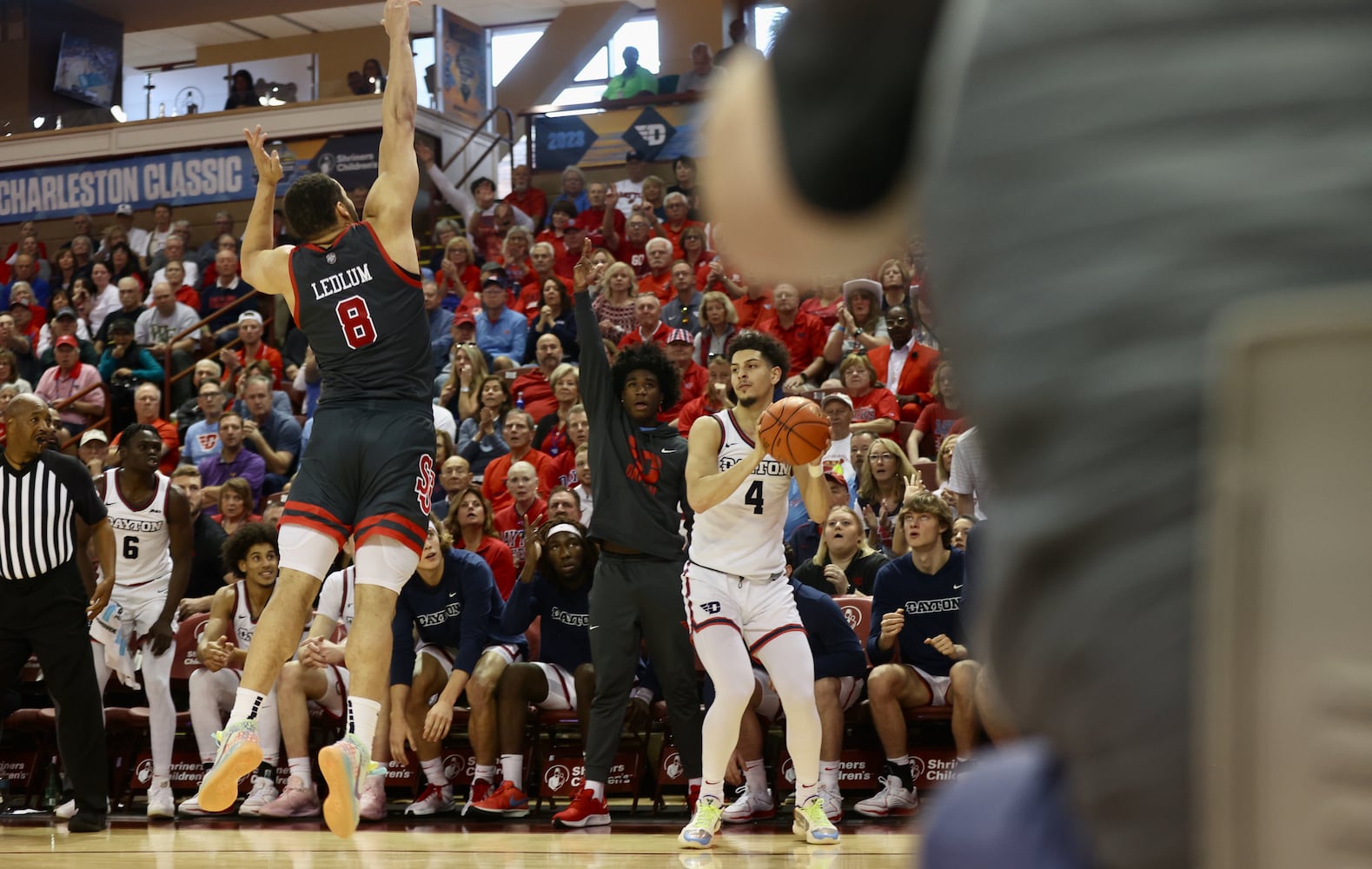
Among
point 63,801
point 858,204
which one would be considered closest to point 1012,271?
point 858,204

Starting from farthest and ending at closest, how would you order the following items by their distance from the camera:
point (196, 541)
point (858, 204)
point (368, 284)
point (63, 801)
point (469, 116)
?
point (469, 116), point (196, 541), point (63, 801), point (368, 284), point (858, 204)

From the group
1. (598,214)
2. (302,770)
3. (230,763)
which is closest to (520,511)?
(302,770)

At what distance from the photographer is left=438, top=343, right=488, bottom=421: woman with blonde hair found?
39.1 feet

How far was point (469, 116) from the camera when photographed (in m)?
19.9

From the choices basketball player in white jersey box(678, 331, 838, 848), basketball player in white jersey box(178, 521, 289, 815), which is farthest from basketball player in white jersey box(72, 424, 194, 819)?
basketball player in white jersey box(678, 331, 838, 848)

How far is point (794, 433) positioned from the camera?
6512mm

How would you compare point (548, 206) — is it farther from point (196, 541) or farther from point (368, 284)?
point (368, 284)

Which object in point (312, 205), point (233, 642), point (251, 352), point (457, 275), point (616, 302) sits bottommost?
point (233, 642)

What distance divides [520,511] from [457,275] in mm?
6030

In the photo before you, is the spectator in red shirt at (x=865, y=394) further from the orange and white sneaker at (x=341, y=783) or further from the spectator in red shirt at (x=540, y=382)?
the orange and white sneaker at (x=341, y=783)

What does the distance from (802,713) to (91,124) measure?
17.0 metres

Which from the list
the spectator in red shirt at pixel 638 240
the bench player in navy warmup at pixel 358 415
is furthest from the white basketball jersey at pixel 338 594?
the spectator in red shirt at pixel 638 240

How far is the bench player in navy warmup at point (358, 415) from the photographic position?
5398 mm

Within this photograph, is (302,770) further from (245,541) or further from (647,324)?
(647,324)
